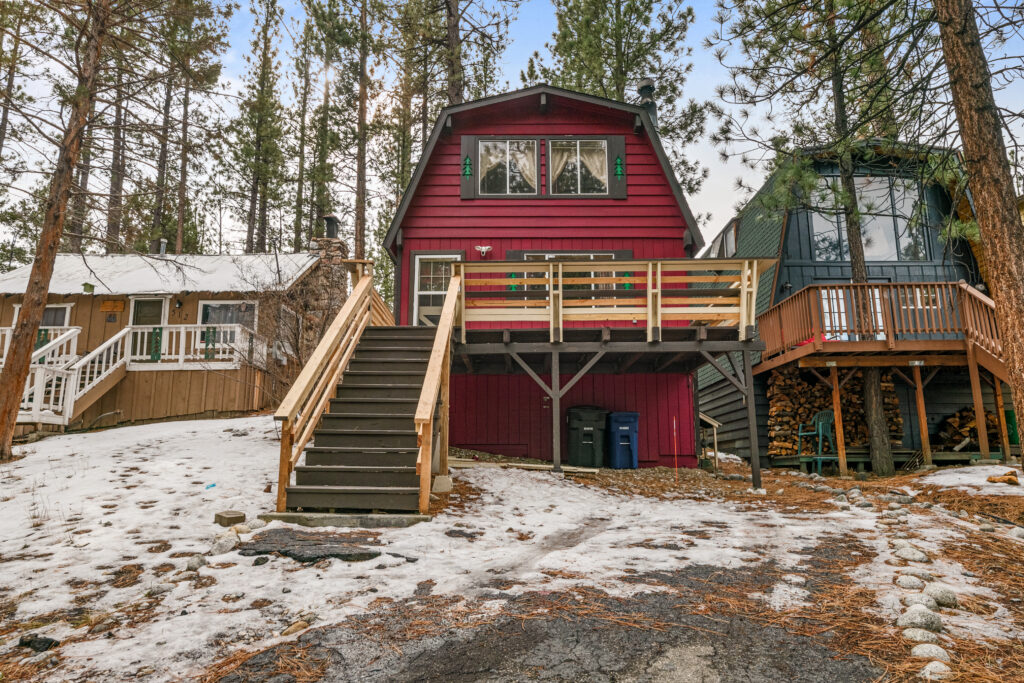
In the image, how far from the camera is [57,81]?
9312 millimetres

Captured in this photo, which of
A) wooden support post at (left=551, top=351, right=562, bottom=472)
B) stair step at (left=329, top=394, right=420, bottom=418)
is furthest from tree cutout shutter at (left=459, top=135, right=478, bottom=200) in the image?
stair step at (left=329, top=394, right=420, bottom=418)

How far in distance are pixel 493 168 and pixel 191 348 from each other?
9.48 m

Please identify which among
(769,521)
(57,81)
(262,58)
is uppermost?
(262,58)

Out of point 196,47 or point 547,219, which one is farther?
point 547,219

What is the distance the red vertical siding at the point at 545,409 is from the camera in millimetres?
11219

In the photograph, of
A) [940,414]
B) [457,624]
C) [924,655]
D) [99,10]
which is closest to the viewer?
[924,655]

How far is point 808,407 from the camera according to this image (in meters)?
13.1

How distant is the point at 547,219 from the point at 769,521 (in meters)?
7.29

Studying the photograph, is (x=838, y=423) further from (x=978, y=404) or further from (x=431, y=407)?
(x=431, y=407)

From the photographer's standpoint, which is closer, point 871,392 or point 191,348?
point 871,392

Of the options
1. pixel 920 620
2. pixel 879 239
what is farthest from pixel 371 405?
pixel 879 239

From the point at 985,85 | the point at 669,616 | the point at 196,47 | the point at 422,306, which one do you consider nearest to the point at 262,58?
the point at 196,47

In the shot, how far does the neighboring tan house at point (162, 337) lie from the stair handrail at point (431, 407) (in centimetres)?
539

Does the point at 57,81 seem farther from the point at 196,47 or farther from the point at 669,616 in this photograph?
the point at 669,616
